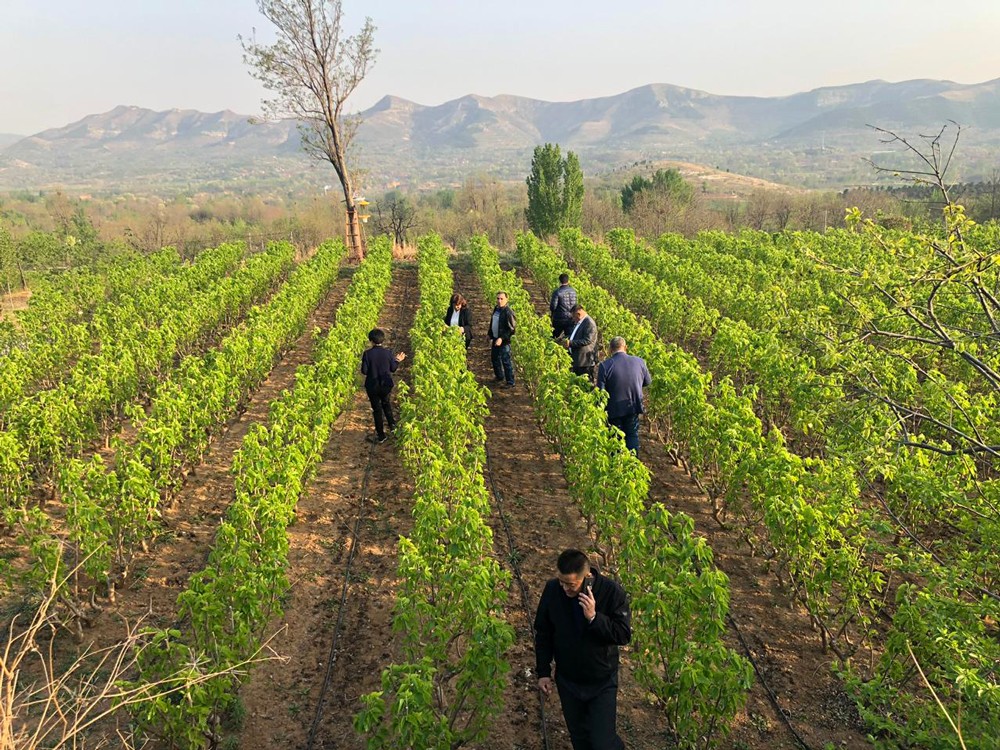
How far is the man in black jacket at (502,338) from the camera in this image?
1125 cm

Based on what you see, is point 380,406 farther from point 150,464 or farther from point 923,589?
point 923,589

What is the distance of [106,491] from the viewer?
6.25m

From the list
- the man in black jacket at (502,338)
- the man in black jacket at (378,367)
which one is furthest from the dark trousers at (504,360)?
the man in black jacket at (378,367)

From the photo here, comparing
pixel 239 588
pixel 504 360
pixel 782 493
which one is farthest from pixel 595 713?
pixel 504 360

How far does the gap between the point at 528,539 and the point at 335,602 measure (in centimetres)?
237

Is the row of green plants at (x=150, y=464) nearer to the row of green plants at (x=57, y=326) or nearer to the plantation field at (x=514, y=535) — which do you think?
the plantation field at (x=514, y=535)

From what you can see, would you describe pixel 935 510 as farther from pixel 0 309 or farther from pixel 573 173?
pixel 573 173

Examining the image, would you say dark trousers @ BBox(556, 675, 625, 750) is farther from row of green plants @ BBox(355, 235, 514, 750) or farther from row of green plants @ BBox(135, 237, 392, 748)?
row of green plants @ BBox(135, 237, 392, 748)

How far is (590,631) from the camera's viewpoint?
3701mm

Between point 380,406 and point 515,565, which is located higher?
point 380,406

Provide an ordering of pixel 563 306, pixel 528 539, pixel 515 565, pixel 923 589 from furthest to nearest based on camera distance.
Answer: pixel 563 306, pixel 528 539, pixel 515 565, pixel 923 589

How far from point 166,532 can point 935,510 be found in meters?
8.89

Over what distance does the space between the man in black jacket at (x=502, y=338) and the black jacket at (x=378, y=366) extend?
2602mm

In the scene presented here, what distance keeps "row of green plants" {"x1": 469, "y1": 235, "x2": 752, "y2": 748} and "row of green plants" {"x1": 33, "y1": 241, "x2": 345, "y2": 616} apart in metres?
3.81
